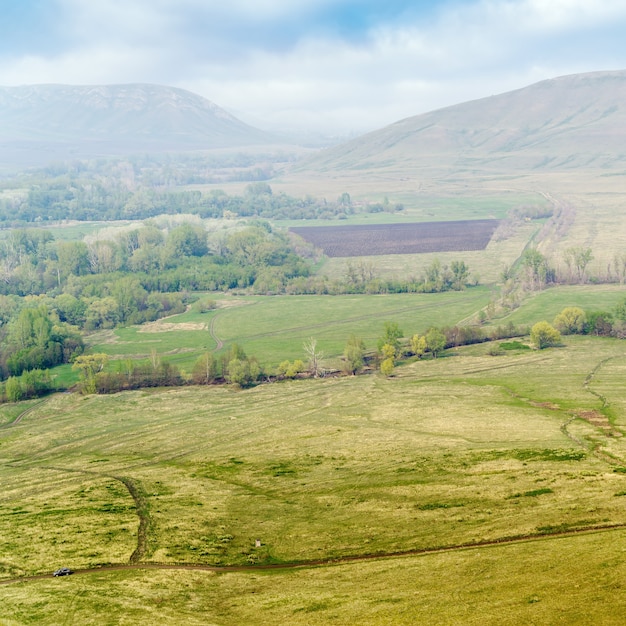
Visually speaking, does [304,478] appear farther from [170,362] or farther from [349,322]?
[349,322]

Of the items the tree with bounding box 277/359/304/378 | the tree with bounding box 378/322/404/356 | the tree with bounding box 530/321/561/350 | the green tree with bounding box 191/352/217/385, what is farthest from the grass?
the tree with bounding box 378/322/404/356

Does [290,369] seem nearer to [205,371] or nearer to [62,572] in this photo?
[205,371]

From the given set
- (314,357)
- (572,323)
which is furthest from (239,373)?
(572,323)

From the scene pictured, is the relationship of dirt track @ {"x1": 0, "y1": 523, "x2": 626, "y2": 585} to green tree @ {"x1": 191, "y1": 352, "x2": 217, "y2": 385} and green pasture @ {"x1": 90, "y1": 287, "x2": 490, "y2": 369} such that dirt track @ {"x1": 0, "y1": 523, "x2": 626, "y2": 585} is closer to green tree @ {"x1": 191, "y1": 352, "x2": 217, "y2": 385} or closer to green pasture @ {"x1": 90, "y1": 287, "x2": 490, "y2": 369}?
green tree @ {"x1": 191, "y1": 352, "x2": 217, "y2": 385}

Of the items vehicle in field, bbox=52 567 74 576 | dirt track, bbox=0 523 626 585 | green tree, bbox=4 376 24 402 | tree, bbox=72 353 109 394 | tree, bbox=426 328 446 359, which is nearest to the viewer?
dirt track, bbox=0 523 626 585

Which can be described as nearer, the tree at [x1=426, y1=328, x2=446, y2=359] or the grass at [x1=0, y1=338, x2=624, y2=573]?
the grass at [x1=0, y1=338, x2=624, y2=573]

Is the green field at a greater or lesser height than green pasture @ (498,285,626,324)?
lesser

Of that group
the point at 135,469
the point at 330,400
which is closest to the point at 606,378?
the point at 330,400
